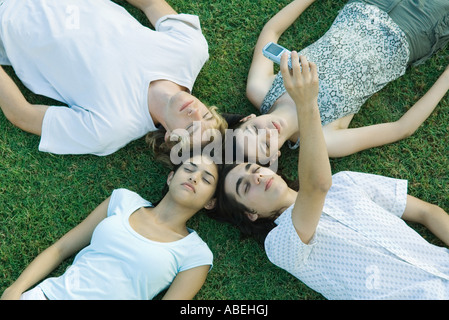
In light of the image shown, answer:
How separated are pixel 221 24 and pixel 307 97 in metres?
1.89

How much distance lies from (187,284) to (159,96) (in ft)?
4.46

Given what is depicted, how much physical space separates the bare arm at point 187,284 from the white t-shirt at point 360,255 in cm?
54

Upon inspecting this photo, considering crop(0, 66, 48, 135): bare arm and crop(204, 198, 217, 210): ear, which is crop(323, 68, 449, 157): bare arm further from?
crop(0, 66, 48, 135): bare arm

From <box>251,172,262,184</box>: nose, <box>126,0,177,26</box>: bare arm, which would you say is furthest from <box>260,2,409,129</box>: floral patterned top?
<box>126,0,177,26</box>: bare arm

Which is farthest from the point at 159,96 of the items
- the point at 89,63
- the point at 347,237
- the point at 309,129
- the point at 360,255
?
the point at 360,255

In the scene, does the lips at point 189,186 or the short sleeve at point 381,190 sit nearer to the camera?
the lips at point 189,186

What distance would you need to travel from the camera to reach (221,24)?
371cm

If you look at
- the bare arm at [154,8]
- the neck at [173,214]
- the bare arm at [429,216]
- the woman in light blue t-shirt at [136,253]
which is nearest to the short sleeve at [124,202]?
the woman in light blue t-shirt at [136,253]

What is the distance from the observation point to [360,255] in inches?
112

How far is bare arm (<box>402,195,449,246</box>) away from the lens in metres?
3.13

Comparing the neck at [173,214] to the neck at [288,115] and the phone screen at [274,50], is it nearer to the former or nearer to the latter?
the neck at [288,115]

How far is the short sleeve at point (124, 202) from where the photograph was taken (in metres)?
3.17

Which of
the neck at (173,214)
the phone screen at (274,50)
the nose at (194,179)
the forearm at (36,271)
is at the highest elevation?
the phone screen at (274,50)

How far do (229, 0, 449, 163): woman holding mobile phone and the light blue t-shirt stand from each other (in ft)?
3.44
